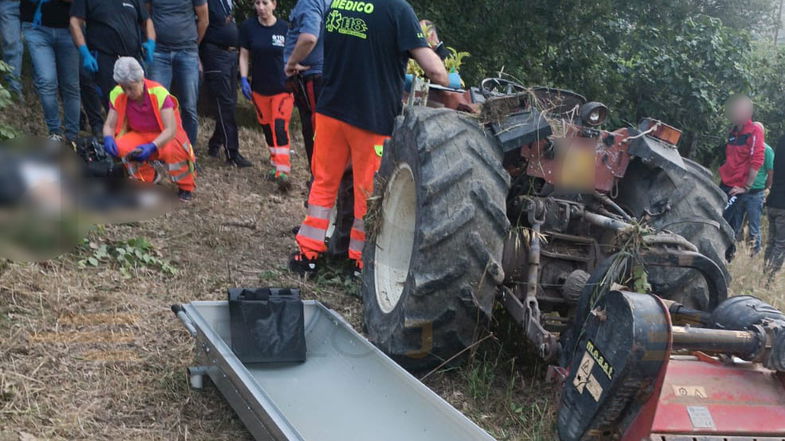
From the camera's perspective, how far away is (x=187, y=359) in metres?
4.02

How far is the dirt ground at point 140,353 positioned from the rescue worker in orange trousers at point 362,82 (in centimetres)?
84

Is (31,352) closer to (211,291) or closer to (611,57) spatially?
(211,291)

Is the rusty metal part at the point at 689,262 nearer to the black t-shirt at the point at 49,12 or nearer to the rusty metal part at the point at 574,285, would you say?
the rusty metal part at the point at 574,285

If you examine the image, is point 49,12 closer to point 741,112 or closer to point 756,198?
point 741,112

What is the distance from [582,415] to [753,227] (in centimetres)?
743

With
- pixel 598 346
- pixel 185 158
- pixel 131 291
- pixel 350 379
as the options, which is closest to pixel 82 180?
pixel 598 346

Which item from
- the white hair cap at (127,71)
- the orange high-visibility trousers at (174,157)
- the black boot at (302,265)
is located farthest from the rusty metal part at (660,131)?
the white hair cap at (127,71)

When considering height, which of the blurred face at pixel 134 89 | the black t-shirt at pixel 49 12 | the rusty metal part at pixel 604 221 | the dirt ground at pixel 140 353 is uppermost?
the black t-shirt at pixel 49 12

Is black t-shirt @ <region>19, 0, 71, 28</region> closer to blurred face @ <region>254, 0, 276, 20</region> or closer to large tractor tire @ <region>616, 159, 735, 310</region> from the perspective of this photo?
blurred face @ <region>254, 0, 276, 20</region>

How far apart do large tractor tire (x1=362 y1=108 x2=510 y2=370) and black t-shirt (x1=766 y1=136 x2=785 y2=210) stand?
5453mm

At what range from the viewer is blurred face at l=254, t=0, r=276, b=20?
7.74 m

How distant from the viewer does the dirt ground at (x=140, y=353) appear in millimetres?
3424

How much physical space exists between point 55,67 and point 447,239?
4.95m

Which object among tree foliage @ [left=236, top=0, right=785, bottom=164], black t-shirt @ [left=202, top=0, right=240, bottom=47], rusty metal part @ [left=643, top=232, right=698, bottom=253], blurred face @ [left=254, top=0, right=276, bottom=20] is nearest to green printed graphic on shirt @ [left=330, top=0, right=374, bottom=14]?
rusty metal part @ [left=643, top=232, right=698, bottom=253]
